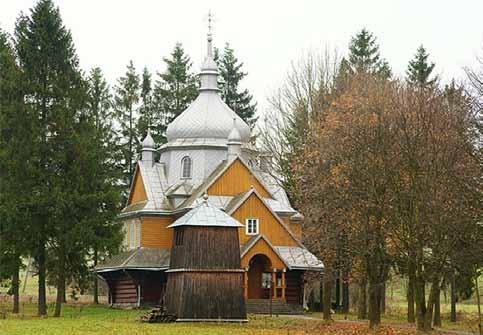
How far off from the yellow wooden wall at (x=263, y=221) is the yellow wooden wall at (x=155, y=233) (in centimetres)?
492

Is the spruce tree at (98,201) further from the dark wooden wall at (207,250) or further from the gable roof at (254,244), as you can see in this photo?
the gable roof at (254,244)

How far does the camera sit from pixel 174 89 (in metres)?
67.1

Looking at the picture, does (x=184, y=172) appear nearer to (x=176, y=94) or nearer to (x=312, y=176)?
(x=176, y=94)

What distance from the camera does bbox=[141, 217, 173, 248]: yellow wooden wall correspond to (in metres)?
51.8

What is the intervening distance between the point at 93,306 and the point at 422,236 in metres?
28.0

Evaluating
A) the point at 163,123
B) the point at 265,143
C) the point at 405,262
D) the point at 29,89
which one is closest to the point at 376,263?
the point at 405,262

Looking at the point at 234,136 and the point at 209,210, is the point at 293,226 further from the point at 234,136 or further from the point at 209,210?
the point at 209,210

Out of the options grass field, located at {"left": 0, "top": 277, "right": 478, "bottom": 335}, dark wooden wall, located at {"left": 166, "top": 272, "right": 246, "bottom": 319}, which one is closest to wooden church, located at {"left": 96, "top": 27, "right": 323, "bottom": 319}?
dark wooden wall, located at {"left": 166, "top": 272, "right": 246, "bottom": 319}

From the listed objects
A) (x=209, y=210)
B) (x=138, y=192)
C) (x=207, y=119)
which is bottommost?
(x=209, y=210)

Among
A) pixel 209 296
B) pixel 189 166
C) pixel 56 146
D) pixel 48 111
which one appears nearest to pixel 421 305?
pixel 209 296

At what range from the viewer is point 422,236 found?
30.7m

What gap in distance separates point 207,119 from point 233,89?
53.5 ft

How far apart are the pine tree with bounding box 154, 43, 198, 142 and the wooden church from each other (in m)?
9.00

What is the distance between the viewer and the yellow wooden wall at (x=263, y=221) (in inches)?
1937
